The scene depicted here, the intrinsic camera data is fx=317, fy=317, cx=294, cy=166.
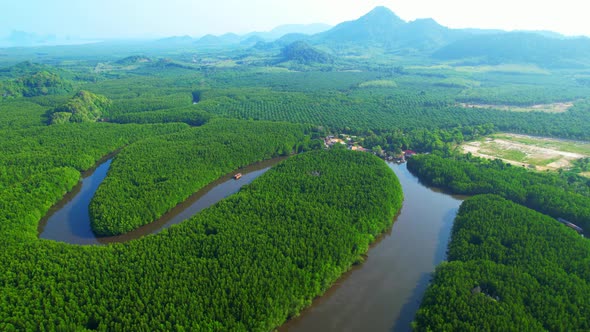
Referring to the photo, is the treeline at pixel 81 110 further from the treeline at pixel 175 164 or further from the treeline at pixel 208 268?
the treeline at pixel 208 268

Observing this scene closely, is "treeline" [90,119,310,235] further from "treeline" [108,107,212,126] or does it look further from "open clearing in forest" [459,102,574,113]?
"open clearing in forest" [459,102,574,113]

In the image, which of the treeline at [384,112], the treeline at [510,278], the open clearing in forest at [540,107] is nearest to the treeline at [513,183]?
the treeline at [510,278]

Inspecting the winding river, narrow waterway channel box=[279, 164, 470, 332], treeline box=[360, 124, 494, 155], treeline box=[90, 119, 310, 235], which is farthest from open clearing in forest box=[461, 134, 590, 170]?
treeline box=[90, 119, 310, 235]

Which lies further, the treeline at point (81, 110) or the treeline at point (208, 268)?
the treeline at point (81, 110)

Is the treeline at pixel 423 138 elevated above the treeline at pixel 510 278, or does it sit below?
above

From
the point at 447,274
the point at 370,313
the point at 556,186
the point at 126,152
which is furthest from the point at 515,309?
the point at 126,152

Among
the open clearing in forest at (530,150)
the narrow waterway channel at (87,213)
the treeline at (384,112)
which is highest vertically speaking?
the treeline at (384,112)
